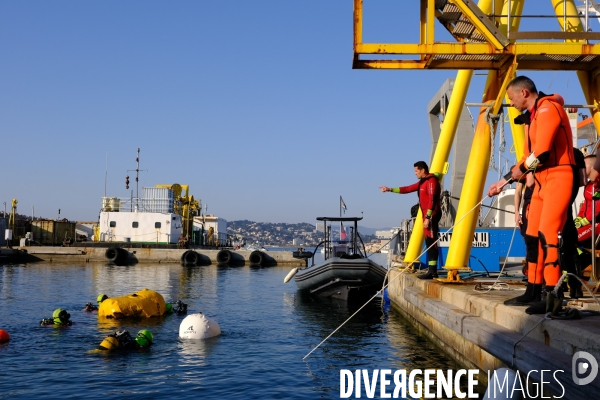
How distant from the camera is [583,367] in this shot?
4453 mm

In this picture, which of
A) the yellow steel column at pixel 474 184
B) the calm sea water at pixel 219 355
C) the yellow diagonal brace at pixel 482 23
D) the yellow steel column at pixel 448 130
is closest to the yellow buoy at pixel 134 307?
the calm sea water at pixel 219 355

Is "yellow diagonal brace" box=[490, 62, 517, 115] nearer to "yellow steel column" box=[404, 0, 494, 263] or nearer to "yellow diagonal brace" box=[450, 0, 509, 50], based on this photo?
"yellow diagonal brace" box=[450, 0, 509, 50]

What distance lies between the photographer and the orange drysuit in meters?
5.68

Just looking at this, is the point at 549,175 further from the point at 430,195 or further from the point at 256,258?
the point at 256,258

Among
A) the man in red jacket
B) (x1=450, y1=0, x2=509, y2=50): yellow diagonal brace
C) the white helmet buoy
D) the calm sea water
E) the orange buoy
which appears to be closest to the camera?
the calm sea water

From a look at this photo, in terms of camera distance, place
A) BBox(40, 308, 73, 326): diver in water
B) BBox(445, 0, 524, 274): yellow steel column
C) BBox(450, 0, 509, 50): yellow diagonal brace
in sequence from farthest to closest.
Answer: BBox(40, 308, 73, 326): diver in water < BBox(445, 0, 524, 274): yellow steel column < BBox(450, 0, 509, 50): yellow diagonal brace

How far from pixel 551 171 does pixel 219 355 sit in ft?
19.3

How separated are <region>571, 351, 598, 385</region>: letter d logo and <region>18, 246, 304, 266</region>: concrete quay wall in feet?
126

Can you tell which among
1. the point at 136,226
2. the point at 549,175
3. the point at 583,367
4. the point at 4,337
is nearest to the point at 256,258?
the point at 136,226

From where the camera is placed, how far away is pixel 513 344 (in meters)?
5.61

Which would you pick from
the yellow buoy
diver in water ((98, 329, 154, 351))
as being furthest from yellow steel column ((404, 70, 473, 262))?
diver in water ((98, 329, 154, 351))

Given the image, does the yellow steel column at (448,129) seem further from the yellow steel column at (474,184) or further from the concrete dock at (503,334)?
the concrete dock at (503,334)

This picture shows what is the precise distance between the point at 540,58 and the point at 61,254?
40495 millimetres

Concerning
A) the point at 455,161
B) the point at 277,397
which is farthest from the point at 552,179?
the point at 455,161
